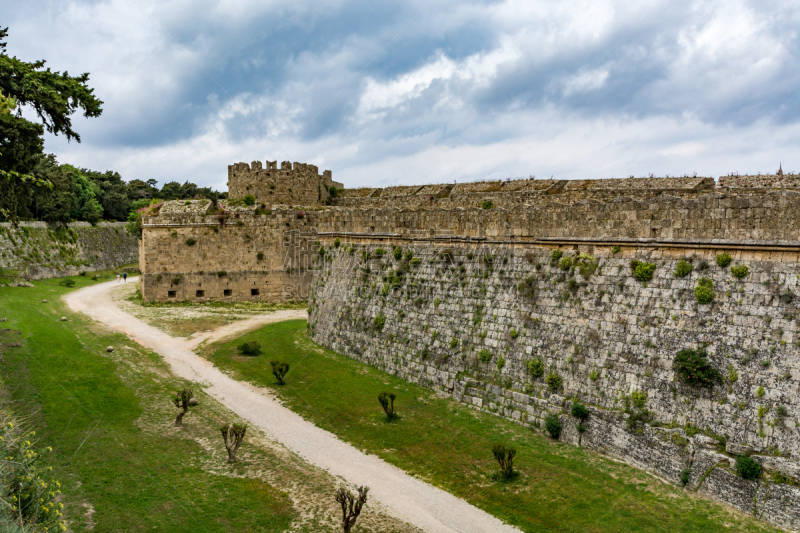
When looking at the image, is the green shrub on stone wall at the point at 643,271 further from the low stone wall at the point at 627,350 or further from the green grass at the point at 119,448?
the green grass at the point at 119,448

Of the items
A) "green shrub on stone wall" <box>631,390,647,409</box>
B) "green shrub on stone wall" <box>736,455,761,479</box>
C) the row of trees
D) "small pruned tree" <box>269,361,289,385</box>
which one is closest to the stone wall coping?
the row of trees

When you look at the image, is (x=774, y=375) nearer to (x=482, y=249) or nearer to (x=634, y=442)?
(x=634, y=442)

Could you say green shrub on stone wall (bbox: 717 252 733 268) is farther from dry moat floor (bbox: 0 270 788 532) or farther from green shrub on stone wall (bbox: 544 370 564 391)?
dry moat floor (bbox: 0 270 788 532)

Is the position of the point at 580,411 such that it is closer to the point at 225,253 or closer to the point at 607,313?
the point at 607,313

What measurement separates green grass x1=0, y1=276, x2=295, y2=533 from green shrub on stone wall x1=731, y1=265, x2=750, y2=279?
35.2 feet

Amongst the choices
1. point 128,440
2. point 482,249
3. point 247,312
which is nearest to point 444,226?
point 482,249

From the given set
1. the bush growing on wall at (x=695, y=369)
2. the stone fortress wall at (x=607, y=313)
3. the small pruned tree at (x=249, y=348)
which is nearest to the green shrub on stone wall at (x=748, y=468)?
the stone fortress wall at (x=607, y=313)

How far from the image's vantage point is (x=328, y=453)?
44.8 feet

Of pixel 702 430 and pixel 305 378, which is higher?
pixel 702 430

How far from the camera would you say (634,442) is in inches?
453

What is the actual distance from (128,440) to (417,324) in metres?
9.80

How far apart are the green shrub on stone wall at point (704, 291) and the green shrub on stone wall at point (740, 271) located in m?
0.49

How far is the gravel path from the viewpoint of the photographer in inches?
416

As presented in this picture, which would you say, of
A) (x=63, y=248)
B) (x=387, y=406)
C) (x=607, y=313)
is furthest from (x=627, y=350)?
(x=63, y=248)
